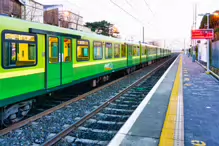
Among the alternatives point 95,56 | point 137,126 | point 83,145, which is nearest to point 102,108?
point 137,126

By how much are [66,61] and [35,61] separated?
1.93 meters

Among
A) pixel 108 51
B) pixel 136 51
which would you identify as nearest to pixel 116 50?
pixel 108 51

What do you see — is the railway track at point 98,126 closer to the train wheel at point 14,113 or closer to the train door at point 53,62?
the train wheel at point 14,113

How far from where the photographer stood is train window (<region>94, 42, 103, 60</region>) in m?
12.4

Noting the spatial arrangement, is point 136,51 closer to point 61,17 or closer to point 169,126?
point 169,126

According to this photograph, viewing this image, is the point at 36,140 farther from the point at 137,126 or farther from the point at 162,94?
the point at 162,94

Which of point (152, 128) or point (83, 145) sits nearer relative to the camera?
point (83, 145)

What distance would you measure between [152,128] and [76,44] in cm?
530

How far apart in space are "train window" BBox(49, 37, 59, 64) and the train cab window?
83cm

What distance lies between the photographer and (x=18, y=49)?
21.8 feet

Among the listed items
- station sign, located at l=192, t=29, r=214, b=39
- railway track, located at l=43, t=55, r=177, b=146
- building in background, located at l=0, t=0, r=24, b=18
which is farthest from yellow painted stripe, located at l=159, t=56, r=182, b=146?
building in background, located at l=0, t=0, r=24, b=18

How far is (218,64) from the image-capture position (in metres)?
17.6

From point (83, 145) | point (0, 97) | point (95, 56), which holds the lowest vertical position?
point (83, 145)

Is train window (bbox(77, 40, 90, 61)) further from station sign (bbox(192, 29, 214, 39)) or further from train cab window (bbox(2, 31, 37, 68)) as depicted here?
station sign (bbox(192, 29, 214, 39))
